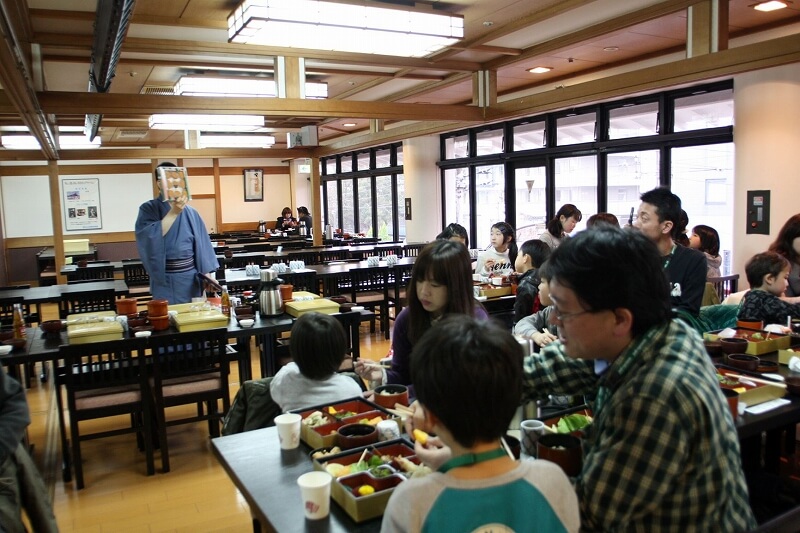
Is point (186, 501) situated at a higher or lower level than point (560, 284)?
lower

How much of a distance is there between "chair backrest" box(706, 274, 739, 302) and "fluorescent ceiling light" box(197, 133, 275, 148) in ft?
23.2

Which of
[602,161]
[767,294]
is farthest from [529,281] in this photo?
[602,161]

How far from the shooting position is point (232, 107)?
5379mm

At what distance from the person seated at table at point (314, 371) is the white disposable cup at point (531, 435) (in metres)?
0.78

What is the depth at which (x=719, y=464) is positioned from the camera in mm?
1081

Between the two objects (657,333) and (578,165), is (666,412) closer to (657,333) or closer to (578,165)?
(657,333)

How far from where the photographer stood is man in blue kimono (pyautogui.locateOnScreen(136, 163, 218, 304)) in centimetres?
444

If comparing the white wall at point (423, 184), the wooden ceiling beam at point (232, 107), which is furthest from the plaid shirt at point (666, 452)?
the white wall at point (423, 184)

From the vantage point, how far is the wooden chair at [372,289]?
6422 millimetres

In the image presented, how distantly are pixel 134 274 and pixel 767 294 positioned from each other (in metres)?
6.88

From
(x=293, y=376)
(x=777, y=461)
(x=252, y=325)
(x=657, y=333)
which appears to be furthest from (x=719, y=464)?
(x=252, y=325)

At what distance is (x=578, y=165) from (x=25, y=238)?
1066cm

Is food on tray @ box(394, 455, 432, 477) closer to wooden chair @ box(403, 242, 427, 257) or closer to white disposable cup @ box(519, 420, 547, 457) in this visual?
white disposable cup @ box(519, 420, 547, 457)

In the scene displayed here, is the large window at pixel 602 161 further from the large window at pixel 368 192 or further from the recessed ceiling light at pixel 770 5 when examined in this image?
the large window at pixel 368 192
